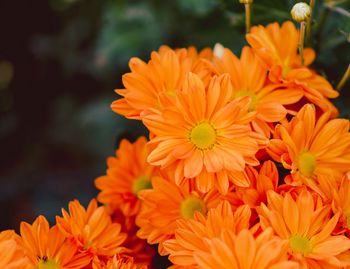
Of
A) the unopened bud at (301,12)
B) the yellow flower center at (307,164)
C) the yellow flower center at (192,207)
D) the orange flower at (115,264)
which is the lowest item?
the orange flower at (115,264)

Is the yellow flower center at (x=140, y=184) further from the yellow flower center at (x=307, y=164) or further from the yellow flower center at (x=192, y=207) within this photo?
the yellow flower center at (x=307, y=164)

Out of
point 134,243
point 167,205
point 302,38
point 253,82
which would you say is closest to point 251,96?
point 253,82

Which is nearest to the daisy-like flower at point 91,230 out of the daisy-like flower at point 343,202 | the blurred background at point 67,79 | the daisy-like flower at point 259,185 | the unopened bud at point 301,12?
the daisy-like flower at point 259,185

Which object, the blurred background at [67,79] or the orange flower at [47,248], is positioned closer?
the orange flower at [47,248]

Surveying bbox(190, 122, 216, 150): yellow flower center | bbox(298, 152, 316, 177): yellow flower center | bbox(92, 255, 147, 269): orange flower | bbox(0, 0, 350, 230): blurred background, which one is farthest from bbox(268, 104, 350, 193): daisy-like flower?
bbox(0, 0, 350, 230): blurred background

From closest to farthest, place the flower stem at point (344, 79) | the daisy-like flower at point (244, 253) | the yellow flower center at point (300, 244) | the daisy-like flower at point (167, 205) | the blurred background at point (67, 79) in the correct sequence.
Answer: the daisy-like flower at point (244, 253) → the yellow flower center at point (300, 244) → the daisy-like flower at point (167, 205) → the flower stem at point (344, 79) → the blurred background at point (67, 79)

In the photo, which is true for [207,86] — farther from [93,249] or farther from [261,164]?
[93,249]

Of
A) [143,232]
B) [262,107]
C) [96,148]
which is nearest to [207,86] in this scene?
[262,107]
